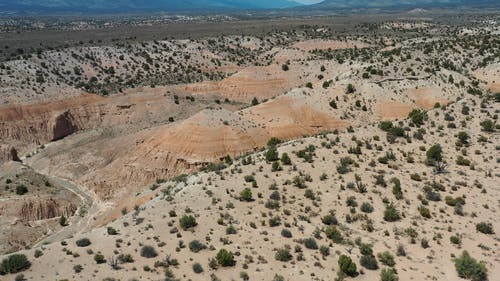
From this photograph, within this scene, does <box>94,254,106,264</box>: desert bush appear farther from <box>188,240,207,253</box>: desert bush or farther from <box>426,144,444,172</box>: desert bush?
<box>426,144,444,172</box>: desert bush

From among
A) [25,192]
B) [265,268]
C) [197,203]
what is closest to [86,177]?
[25,192]

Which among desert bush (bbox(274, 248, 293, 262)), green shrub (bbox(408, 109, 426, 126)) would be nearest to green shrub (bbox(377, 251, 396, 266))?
desert bush (bbox(274, 248, 293, 262))

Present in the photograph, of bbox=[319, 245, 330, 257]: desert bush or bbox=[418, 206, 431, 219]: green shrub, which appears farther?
bbox=[418, 206, 431, 219]: green shrub

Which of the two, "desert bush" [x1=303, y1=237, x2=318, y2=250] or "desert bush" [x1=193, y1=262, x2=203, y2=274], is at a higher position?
"desert bush" [x1=193, y1=262, x2=203, y2=274]

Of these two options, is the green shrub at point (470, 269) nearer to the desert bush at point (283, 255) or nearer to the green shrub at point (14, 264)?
the desert bush at point (283, 255)

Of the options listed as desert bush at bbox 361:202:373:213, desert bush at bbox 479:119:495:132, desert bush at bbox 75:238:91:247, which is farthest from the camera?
desert bush at bbox 479:119:495:132

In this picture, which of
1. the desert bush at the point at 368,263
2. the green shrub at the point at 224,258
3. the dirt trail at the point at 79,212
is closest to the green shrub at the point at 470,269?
the desert bush at the point at 368,263

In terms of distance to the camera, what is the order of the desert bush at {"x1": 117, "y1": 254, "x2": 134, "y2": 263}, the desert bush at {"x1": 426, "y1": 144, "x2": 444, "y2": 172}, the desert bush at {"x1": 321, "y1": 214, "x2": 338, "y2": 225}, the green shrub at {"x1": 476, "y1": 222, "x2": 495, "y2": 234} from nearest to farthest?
the desert bush at {"x1": 117, "y1": 254, "x2": 134, "y2": 263}, the green shrub at {"x1": 476, "y1": 222, "x2": 495, "y2": 234}, the desert bush at {"x1": 321, "y1": 214, "x2": 338, "y2": 225}, the desert bush at {"x1": 426, "y1": 144, "x2": 444, "y2": 172}

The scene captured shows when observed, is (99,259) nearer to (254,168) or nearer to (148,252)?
(148,252)
